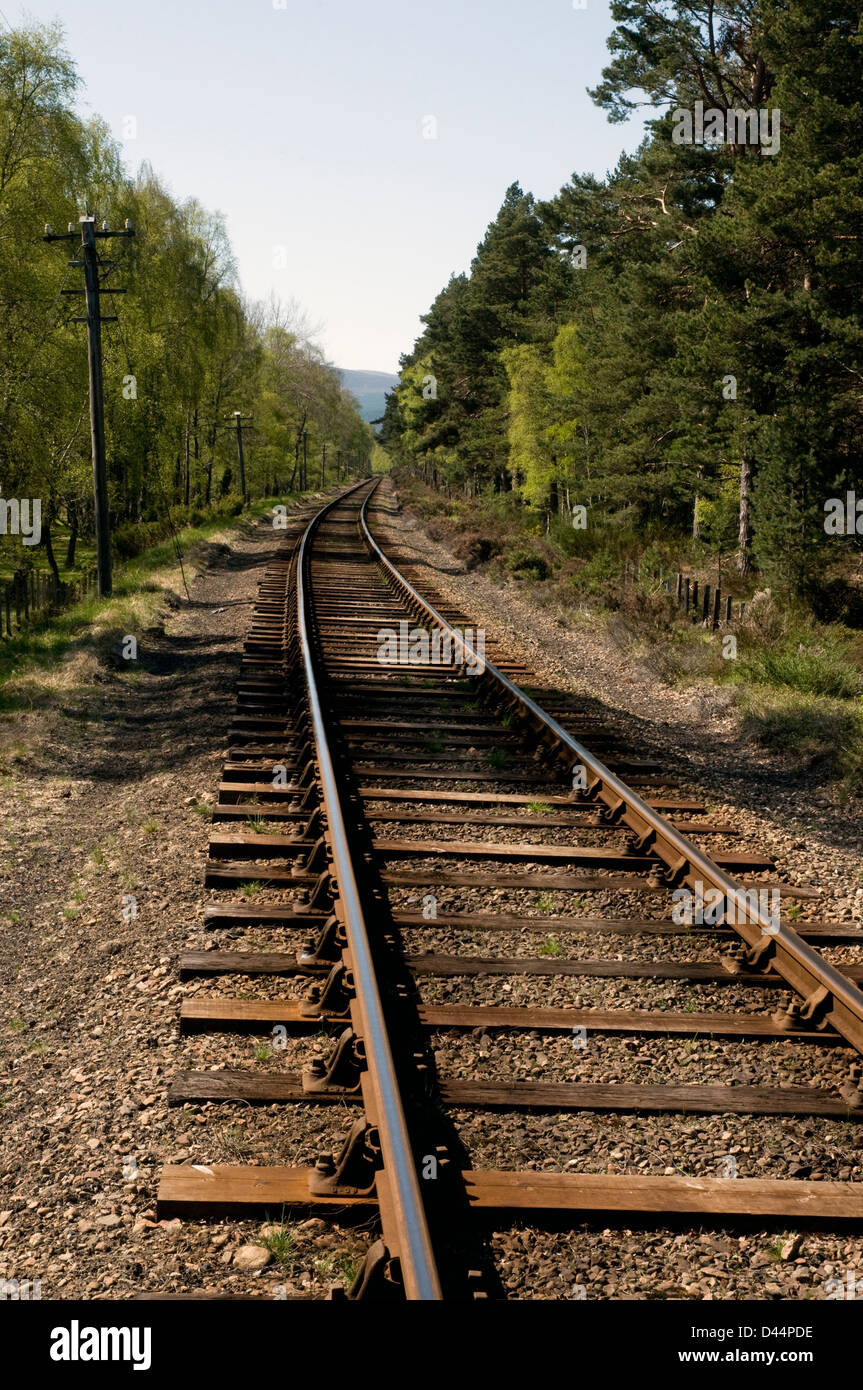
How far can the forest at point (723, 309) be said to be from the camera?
14.3m

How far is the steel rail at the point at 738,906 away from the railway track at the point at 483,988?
15 mm

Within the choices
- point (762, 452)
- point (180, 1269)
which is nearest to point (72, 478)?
point (762, 452)

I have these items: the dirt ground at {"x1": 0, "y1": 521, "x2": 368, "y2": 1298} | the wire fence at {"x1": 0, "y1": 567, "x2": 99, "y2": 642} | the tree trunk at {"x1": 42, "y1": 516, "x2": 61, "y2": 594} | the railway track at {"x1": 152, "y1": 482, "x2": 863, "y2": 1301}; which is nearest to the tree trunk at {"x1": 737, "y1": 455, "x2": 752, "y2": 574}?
the wire fence at {"x1": 0, "y1": 567, "x2": 99, "y2": 642}

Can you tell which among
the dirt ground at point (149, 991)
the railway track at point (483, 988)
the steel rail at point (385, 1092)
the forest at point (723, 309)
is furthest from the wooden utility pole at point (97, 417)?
the steel rail at point (385, 1092)

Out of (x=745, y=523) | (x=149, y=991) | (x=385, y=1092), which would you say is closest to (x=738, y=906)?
(x=385, y=1092)

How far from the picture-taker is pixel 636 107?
20.6 meters

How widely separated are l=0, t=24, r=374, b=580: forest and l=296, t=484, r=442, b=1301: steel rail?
15405mm

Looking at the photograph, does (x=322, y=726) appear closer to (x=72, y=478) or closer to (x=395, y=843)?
(x=395, y=843)

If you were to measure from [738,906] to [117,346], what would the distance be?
30.1m

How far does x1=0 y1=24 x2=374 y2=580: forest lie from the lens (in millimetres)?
19344

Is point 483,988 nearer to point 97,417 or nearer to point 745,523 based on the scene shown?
point 97,417

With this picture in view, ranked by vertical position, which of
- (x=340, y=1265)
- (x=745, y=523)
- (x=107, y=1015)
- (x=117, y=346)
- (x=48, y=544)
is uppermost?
(x=117, y=346)

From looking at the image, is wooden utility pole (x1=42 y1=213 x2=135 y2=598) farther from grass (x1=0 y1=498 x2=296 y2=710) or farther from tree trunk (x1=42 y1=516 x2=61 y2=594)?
tree trunk (x1=42 y1=516 x2=61 y2=594)

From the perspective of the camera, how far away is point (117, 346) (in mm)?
30641
